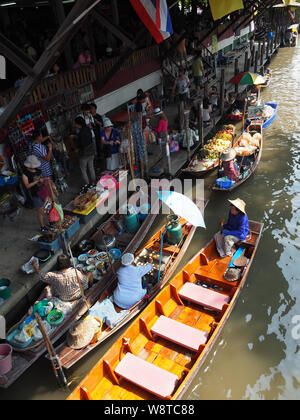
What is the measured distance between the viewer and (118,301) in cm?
730

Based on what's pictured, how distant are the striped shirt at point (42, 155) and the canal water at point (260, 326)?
4.03 meters

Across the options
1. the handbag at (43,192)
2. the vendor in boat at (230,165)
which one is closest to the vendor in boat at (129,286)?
the handbag at (43,192)

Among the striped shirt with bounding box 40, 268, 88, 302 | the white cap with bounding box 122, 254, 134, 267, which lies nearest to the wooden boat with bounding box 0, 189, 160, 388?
the striped shirt with bounding box 40, 268, 88, 302

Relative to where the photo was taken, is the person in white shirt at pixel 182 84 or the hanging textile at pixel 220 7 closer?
the hanging textile at pixel 220 7

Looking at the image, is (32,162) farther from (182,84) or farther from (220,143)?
(182,84)

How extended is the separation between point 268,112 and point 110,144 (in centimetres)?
1043

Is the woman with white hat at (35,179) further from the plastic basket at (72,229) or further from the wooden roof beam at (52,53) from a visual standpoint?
the wooden roof beam at (52,53)

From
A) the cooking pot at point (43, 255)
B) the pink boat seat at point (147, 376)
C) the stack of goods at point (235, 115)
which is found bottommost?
the pink boat seat at point (147, 376)

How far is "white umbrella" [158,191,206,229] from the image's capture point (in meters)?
7.12

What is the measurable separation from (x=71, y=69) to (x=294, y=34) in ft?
125

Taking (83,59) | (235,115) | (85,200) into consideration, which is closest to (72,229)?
(85,200)

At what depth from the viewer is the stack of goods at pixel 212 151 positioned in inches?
513

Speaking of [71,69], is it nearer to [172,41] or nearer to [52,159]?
[52,159]
